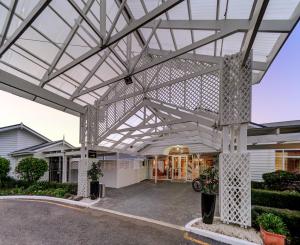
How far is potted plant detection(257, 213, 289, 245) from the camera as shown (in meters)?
4.21

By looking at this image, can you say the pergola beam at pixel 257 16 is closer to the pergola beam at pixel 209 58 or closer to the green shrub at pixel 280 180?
the pergola beam at pixel 209 58

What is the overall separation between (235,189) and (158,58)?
510 cm

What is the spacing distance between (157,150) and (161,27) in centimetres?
1229

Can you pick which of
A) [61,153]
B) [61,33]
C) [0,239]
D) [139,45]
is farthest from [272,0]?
[61,153]

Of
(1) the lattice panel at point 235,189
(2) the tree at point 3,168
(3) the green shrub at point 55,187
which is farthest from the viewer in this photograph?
(2) the tree at point 3,168

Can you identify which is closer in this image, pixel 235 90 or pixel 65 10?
pixel 235 90

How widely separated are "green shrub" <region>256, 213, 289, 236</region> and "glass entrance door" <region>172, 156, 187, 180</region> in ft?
42.5

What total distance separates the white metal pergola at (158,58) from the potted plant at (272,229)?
0.48m

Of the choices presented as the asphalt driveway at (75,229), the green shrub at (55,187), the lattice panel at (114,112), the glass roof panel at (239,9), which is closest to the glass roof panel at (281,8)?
the glass roof panel at (239,9)

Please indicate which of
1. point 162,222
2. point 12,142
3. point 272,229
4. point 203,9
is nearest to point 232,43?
point 203,9

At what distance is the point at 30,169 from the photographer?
10.9 m

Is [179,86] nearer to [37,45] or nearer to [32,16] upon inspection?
[37,45]

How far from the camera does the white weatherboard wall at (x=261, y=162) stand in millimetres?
12422

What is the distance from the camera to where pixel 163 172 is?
18.7m
